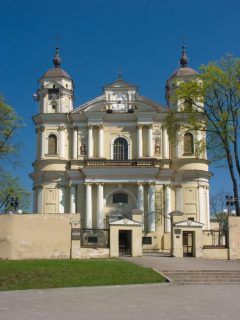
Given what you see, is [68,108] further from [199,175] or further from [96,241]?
[96,241]

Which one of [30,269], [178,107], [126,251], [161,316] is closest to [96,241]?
[126,251]

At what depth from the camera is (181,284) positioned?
821 inches

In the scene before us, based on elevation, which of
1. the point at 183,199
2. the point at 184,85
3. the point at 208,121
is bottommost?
the point at 183,199

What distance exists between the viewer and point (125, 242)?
109 ft

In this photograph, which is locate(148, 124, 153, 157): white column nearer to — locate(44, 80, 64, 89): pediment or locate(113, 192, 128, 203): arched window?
locate(113, 192, 128, 203): arched window

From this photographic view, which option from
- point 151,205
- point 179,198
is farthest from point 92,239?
point 179,198

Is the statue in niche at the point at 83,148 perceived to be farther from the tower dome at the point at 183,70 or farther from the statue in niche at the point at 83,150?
the tower dome at the point at 183,70

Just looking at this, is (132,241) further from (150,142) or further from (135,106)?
(135,106)

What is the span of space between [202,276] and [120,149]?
27.7m

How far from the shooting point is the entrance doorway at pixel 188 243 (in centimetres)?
3250

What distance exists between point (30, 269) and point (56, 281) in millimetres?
→ 2316

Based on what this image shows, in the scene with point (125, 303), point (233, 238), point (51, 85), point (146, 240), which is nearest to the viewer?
point (125, 303)

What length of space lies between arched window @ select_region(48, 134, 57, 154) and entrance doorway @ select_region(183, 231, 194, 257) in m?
19.1

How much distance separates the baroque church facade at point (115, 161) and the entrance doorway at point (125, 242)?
10541 millimetres
